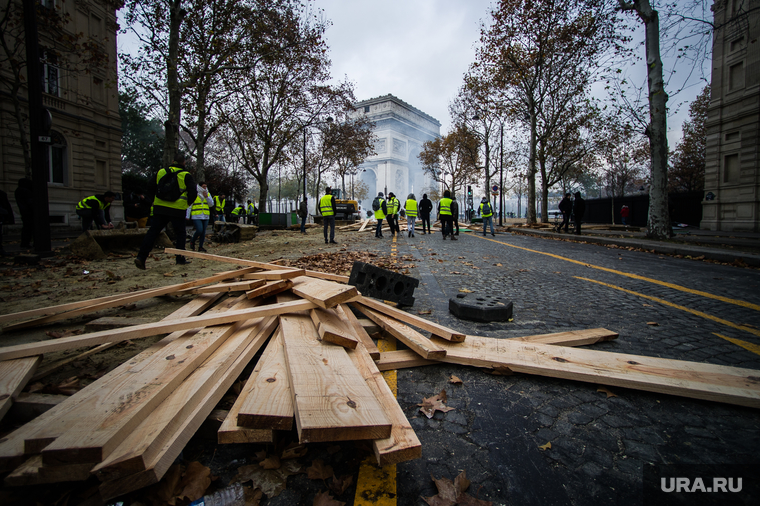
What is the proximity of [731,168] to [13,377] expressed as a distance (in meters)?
28.1

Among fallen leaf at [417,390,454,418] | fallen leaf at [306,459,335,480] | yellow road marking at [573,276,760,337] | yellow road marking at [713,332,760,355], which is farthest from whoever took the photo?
yellow road marking at [573,276,760,337]

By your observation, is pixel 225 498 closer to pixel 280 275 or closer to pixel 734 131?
pixel 280 275

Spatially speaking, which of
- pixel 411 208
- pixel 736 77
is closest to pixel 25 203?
pixel 411 208

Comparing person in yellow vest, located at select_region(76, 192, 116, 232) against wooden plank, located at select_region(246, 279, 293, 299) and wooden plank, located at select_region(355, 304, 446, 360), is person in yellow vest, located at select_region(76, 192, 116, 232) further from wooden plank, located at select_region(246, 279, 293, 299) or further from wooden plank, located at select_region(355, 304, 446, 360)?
wooden plank, located at select_region(355, 304, 446, 360)

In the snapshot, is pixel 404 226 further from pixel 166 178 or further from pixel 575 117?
pixel 166 178

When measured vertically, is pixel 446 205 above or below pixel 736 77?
below

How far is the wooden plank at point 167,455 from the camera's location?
1.22 meters

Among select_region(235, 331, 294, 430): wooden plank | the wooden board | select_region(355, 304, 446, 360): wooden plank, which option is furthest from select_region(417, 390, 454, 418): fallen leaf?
select_region(235, 331, 294, 430): wooden plank

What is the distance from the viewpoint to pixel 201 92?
14.8m

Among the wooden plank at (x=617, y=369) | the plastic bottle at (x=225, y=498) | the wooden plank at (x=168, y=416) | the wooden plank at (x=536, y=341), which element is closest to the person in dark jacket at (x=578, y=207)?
the wooden plank at (x=536, y=341)

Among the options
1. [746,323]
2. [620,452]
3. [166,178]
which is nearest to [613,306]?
[746,323]

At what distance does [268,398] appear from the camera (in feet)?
5.19

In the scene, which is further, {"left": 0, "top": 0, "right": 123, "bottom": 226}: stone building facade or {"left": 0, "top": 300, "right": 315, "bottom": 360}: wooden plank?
{"left": 0, "top": 0, "right": 123, "bottom": 226}: stone building facade

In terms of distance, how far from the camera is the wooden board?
2.39 meters
